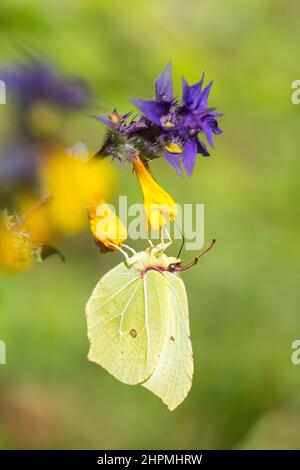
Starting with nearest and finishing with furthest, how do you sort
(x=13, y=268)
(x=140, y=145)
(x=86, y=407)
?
(x=140, y=145)
(x=13, y=268)
(x=86, y=407)

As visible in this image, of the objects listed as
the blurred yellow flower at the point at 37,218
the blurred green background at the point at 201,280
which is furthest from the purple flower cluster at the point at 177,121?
the blurred green background at the point at 201,280

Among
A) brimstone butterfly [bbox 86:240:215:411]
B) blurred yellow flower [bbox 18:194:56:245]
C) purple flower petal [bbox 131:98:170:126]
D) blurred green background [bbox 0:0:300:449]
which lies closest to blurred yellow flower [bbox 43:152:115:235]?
blurred yellow flower [bbox 18:194:56:245]

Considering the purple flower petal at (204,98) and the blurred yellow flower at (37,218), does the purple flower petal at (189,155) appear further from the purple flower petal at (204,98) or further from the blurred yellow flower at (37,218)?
the blurred yellow flower at (37,218)

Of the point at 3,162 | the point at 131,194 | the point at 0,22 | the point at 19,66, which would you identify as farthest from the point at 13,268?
the point at 131,194

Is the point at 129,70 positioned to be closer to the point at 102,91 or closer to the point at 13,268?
the point at 102,91

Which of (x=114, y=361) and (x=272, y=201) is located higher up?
(x=272, y=201)

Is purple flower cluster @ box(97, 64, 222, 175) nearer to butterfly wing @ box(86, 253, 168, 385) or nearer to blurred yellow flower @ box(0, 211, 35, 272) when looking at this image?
blurred yellow flower @ box(0, 211, 35, 272)

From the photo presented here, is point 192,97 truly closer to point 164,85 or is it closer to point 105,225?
point 164,85
